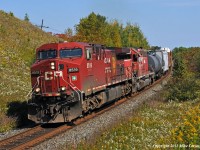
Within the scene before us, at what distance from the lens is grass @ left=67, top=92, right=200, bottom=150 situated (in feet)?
35.8

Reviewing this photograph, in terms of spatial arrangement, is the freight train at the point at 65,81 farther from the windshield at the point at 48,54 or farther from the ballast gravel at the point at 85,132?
the ballast gravel at the point at 85,132

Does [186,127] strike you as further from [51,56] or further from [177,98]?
[177,98]

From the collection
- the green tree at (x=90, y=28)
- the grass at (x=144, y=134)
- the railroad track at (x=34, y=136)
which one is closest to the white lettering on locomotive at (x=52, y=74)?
the railroad track at (x=34, y=136)

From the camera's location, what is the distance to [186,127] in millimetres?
9695

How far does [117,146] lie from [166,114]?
711cm

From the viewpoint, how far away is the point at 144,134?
1349 centimetres

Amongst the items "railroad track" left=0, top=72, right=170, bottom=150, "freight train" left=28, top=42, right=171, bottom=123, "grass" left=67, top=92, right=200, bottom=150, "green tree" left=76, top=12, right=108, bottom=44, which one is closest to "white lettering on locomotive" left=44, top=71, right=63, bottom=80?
"freight train" left=28, top=42, right=171, bottom=123

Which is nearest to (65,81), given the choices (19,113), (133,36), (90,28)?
(19,113)

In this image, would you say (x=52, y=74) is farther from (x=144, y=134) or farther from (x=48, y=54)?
(x=144, y=134)

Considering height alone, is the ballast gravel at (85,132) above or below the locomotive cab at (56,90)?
below

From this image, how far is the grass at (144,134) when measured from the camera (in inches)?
430

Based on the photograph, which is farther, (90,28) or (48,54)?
(90,28)

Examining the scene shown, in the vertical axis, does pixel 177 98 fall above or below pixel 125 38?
below

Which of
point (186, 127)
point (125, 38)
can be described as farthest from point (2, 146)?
point (125, 38)
